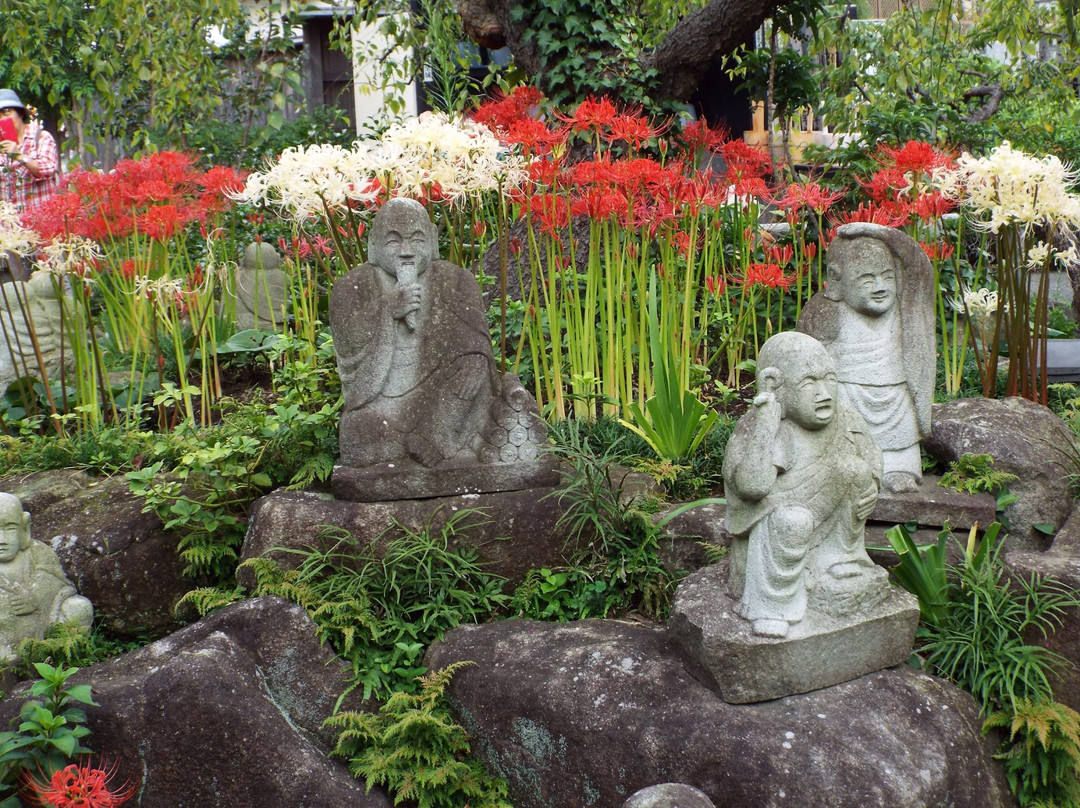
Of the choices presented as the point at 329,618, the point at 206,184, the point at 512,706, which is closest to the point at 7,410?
the point at 206,184

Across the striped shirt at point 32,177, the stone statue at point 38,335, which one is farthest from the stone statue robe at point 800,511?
the striped shirt at point 32,177

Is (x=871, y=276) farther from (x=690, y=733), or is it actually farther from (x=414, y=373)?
(x=690, y=733)

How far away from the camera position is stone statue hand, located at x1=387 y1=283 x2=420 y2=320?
5.09 m

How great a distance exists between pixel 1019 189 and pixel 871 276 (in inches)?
41.0

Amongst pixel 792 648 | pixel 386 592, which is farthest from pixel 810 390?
pixel 386 592

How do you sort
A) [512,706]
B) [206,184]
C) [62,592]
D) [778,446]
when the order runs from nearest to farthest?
[778,446]
[512,706]
[62,592]
[206,184]

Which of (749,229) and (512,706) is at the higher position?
(749,229)

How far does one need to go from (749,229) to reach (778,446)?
338 centimetres

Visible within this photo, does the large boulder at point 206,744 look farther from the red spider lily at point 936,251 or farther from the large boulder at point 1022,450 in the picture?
the red spider lily at point 936,251

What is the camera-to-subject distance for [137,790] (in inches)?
157

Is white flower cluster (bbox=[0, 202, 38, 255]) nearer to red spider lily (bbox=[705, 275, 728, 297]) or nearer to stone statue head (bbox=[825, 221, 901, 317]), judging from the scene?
red spider lily (bbox=[705, 275, 728, 297])

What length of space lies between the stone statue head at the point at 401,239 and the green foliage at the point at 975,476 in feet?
8.65

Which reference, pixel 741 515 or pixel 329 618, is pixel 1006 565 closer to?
pixel 741 515

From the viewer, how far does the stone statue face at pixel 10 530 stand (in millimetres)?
4555
